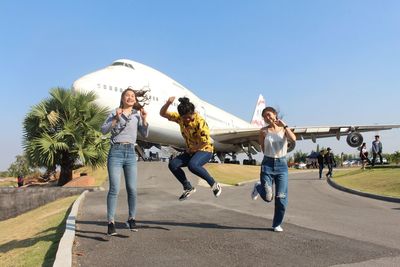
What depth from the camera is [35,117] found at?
62.0ft

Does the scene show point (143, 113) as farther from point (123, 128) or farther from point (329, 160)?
point (329, 160)

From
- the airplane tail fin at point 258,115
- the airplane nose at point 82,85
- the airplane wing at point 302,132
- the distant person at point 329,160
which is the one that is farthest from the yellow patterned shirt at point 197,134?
the airplane tail fin at point 258,115

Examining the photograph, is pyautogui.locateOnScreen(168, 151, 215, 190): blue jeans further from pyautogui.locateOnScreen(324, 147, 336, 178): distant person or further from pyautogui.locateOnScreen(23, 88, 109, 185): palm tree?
pyautogui.locateOnScreen(324, 147, 336, 178): distant person

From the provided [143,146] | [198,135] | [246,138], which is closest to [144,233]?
[198,135]

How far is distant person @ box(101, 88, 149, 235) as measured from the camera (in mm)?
5691

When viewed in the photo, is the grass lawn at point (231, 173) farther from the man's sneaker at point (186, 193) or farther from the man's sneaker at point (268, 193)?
the man's sneaker at point (268, 193)

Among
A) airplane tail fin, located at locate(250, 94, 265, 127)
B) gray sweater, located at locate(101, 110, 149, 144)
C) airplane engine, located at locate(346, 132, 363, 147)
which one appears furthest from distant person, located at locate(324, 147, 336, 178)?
airplane tail fin, located at locate(250, 94, 265, 127)

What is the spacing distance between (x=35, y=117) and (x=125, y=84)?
6.60 m

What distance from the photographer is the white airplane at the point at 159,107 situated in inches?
922

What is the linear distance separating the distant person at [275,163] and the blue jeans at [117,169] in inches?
71.9

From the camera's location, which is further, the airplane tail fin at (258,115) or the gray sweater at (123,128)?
the airplane tail fin at (258,115)

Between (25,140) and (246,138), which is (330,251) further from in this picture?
(246,138)

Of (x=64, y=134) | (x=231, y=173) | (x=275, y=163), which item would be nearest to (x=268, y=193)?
(x=275, y=163)

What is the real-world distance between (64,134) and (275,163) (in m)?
14.1
